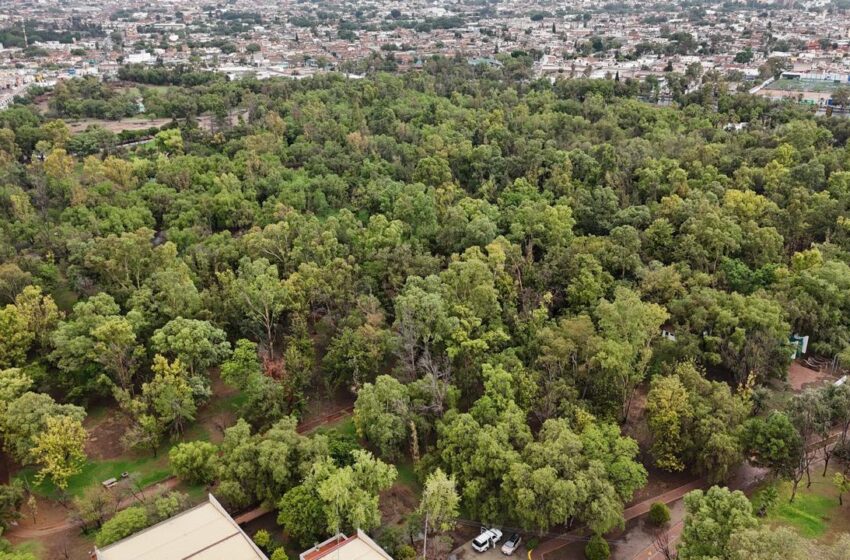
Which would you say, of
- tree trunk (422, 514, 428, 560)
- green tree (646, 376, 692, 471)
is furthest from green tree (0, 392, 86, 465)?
green tree (646, 376, 692, 471)

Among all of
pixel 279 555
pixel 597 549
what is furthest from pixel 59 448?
pixel 597 549

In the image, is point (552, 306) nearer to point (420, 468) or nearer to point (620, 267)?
point (620, 267)

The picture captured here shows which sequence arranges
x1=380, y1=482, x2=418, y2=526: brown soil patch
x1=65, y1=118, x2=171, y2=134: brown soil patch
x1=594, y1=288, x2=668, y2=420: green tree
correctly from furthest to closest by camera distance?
1. x1=65, y1=118, x2=171, y2=134: brown soil patch
2. x1=594, y1=288, x2=668, y2=420: green tree
3. x1=380, y1=482, x2=418, y2=526: brown soil patch

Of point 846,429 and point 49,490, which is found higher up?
point 846,429

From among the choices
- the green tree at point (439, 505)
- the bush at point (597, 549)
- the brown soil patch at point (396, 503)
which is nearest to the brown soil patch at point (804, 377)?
the bush at point (597, 549)

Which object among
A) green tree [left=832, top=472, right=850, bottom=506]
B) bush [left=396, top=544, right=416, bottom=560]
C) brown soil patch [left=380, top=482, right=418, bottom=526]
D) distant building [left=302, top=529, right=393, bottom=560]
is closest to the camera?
distant building [left=302, top=529, right=393, bottom=560]

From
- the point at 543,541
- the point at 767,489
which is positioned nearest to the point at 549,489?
the point at 543,541

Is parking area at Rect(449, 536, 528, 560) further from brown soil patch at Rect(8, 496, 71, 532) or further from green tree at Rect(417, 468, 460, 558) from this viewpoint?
brown soil patch at Rect(8, 496, 71, 532)
